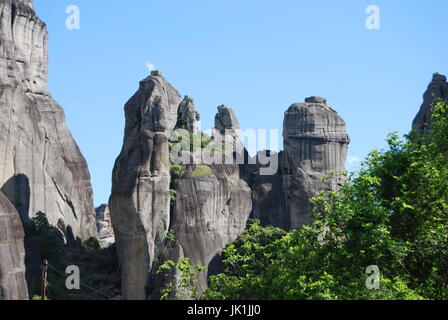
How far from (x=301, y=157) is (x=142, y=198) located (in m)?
17.0

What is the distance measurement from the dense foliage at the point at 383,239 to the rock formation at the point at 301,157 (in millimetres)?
34631

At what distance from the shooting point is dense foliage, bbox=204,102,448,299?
35.5 m

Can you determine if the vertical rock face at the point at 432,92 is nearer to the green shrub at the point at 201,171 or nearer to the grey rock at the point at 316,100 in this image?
the grey rock at the point at 316,100

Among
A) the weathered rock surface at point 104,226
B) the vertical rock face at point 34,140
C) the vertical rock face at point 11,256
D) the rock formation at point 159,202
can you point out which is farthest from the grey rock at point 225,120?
the vertical rock face at point 11,256

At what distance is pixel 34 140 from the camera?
239 feet

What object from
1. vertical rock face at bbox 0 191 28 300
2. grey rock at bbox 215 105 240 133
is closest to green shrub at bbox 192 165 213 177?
grey rock at bbox 215 105 240 133

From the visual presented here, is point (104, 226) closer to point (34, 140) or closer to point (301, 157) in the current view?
point (34, 140)

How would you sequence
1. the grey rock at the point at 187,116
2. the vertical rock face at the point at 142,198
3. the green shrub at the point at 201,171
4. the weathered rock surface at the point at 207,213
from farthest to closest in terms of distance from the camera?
the grey rock at the point at 187,116
the green shrub at the point at 201,171
the weathered rock surface at the point at 207,213
the vertical rock face at the point at 142,198

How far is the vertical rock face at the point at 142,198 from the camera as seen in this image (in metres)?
64.3

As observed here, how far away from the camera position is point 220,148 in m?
76.2

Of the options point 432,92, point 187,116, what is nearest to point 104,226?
point 187,116

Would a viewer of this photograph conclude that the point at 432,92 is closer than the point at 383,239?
No
